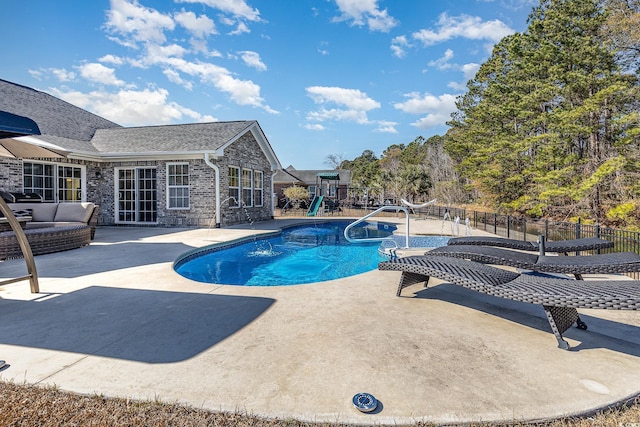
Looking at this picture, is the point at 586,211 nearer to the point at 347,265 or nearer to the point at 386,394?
the point at 347,265

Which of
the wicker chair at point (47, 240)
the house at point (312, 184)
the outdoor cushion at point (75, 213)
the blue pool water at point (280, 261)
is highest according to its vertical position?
the house at point (312, 184)

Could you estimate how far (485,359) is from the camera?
2455mm

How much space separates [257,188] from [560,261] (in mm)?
13646

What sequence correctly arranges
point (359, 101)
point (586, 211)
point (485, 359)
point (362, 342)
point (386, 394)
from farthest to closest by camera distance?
point (359, 101)
point (586, 211)
point (362, 342)
point (485, 359)
point (386, 394)

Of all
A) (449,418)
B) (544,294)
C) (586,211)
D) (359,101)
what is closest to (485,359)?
(544,294)

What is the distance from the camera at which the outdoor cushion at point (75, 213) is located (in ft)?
27.6

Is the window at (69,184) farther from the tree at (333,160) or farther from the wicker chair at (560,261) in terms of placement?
the tree at (333,160)

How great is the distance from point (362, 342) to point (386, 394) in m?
0.74

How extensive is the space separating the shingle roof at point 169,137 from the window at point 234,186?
1.52 m

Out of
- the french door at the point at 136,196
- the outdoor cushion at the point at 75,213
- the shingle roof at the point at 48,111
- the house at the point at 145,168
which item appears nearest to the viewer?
the outdoor cushion at the point at 75,213

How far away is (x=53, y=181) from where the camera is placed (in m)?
11.4

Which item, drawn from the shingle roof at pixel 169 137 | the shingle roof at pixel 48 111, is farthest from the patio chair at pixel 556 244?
the shingle roof at pixel 48 111

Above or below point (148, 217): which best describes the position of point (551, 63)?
above

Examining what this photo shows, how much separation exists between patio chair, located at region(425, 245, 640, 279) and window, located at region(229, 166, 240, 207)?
10476 mm
